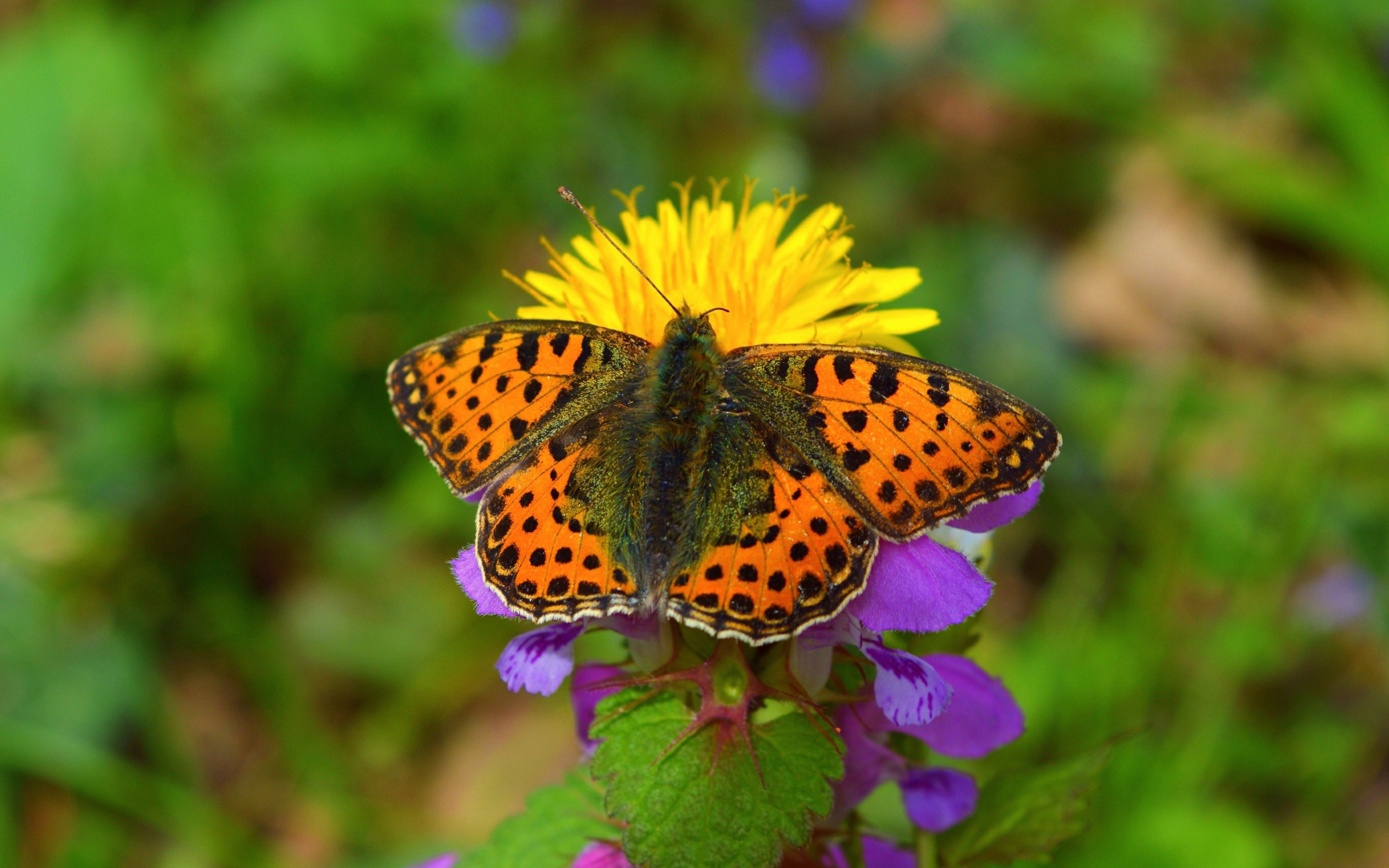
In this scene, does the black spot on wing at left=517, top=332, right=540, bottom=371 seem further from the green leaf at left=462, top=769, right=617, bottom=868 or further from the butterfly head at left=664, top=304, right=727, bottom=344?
the green leaf at left=462, top=769, right=617, bottom=868

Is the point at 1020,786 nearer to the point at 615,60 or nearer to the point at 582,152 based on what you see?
the point at 582,152

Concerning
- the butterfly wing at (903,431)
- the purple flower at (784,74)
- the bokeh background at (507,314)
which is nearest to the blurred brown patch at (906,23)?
the bokeh background at (507,314)

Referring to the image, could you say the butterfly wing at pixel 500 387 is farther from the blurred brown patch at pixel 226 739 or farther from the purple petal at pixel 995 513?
the blurred brown patch at pixel 226 739

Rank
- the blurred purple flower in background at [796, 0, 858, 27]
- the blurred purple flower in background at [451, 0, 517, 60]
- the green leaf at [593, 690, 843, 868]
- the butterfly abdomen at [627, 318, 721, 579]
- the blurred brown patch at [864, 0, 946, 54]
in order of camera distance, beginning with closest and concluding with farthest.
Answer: the green leaf at [593, 690, 843, 868] → the butterfly abdomen at [627, 318, 721, 579] → the blurred purple flower in background at [451, 0, 517, 60] → the blurred purple flower in background at [796, 0, 858, 27] → the blurred brown patch at [864, 0, 946, 54]

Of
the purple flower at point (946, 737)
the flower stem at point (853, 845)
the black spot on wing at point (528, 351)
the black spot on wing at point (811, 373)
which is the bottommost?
the flower stem at point (853, 845)

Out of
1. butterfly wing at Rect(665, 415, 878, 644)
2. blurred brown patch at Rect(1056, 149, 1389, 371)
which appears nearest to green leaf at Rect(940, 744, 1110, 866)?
butterfly wing at Rect(665, 415, 878, 644)

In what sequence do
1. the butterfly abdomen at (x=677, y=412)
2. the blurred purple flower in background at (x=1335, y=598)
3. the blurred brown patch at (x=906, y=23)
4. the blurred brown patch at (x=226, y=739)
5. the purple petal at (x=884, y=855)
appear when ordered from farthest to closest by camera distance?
1. the blurred brown patch at (x=906, y=23)
2. the blurred brown patch at (x=226, y=739)
3. the blurred purple flower in background at (x=1335, y=598)
4. the purple petal at (x=884, y=855)
5. the butterfly abdomen at (x=677, y=412)

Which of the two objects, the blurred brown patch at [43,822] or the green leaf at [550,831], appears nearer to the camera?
A: the green leaf at [550,831]
